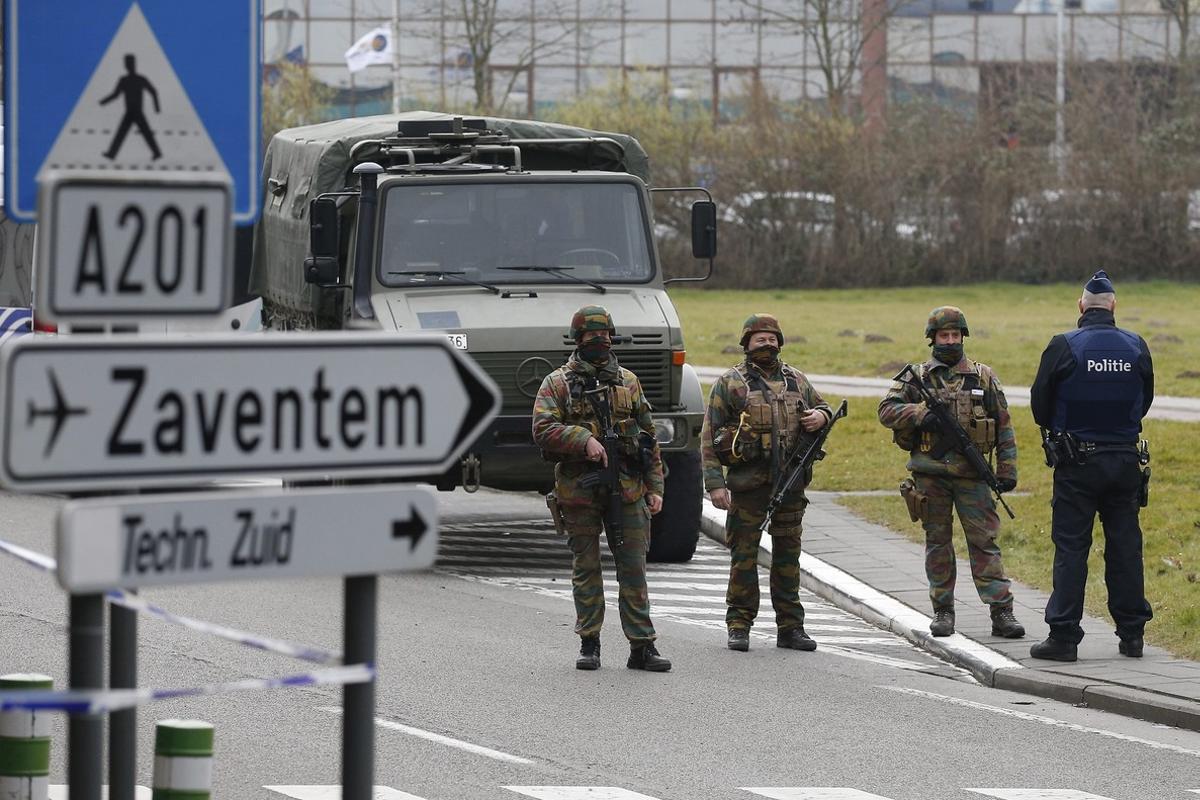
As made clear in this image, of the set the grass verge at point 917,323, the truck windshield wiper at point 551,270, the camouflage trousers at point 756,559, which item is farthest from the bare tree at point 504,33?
the camouflage trousers at point 756,559

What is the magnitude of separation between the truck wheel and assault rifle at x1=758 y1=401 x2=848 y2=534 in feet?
9.01

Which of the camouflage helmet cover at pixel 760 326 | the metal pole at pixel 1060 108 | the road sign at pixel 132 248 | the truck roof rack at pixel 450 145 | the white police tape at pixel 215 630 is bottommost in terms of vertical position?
the white police tape at pixel 215 630

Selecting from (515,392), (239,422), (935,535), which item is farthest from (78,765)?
(515,392)

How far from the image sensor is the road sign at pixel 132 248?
12.5 feet

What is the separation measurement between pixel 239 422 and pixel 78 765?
92 cm

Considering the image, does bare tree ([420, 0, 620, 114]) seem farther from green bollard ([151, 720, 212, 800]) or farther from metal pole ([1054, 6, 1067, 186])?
green bollard ([151, 720, 212, 800])

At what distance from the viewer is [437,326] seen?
1332 cm

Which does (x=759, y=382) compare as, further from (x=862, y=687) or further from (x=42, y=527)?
(x=42, y=527)

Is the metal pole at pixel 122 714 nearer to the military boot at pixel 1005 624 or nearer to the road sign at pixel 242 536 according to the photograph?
the road sign at pixel 242 536

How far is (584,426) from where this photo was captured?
10570 millimetres

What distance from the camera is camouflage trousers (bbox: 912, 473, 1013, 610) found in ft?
36.9

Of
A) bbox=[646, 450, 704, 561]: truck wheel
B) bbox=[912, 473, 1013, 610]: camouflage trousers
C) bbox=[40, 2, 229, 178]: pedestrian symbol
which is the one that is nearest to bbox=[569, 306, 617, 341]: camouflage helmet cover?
bbox=[912, 473, 1013, 610]: camouflage trousers

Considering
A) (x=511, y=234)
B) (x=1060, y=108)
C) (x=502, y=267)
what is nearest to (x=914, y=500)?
(x=502, y=267)

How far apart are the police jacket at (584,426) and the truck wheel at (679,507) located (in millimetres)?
3145
